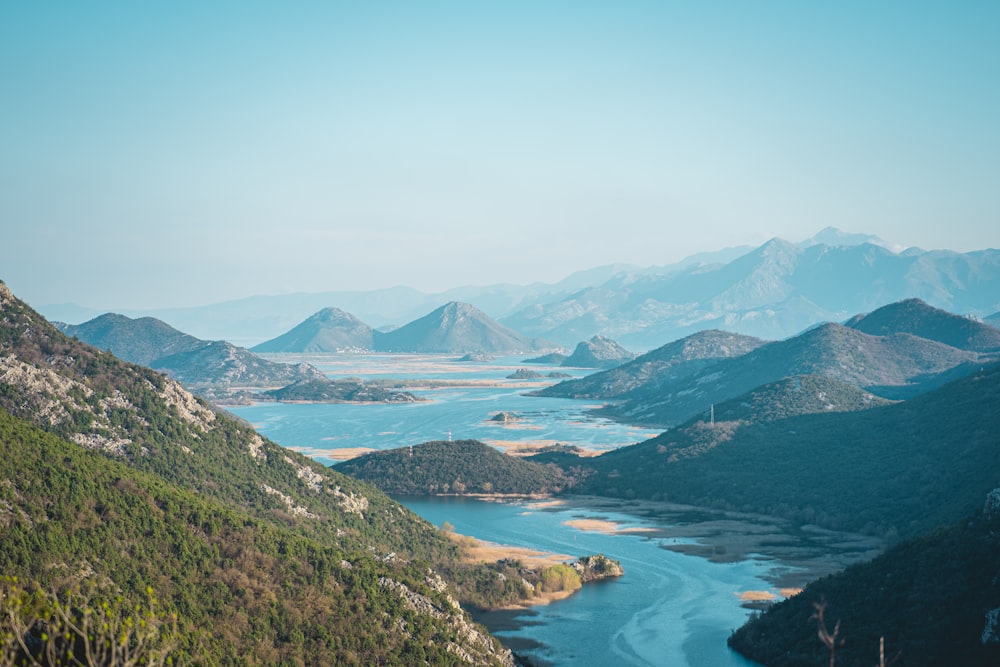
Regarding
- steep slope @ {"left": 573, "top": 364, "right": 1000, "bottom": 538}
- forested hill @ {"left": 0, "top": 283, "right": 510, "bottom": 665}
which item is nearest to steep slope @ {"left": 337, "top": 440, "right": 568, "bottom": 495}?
steep slope @ {"left": 573, "top": 364, "right": 1000, "bottom": 538}

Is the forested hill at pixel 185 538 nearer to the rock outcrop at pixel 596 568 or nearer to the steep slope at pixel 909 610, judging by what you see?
the rock outcrop at pixel 596 568

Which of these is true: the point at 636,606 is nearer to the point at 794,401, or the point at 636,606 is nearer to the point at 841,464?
the point at 841,464

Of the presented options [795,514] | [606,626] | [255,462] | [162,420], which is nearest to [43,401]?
[162,420]

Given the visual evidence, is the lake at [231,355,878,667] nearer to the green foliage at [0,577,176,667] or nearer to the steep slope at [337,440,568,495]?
the steep slope at [337,440,568,495]

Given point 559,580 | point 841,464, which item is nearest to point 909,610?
point 559,580

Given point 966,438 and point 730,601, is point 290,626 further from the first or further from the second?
point 966,438
